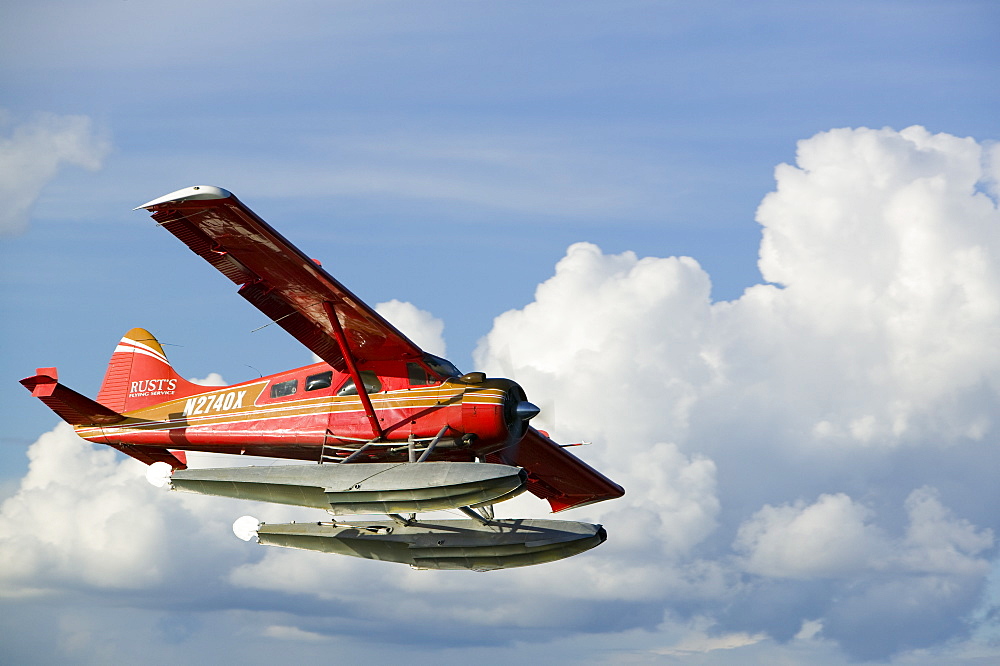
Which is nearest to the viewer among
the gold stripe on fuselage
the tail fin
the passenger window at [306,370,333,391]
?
the gold stripe on fuselage

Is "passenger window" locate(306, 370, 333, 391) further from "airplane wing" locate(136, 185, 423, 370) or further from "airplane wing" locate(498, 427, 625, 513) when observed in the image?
"airplane wing" locate(498, 427, 625, 513)

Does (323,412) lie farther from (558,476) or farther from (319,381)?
(558,476)

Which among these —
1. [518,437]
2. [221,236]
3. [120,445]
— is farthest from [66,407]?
[518,437]

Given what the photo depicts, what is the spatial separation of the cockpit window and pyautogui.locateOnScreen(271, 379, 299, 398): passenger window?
2.87 meters

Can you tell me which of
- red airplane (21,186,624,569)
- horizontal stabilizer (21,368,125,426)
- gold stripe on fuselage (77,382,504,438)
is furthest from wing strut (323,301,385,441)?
horizontal stabilizer (21,368,125,426)

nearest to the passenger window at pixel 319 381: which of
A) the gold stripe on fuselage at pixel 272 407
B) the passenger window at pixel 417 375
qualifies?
the gold stripe on fuselage at pixel 272 407

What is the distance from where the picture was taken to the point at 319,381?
73.8 feet

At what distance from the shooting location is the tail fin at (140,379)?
82.8 ft

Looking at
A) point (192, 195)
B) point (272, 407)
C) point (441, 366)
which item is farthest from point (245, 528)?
point (192, 195)

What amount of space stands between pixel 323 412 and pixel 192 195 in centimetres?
577

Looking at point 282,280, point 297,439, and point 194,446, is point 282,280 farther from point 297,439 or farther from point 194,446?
point 194,446

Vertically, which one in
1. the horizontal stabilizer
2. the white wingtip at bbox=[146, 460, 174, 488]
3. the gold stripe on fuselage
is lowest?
the white wingtip at bbox=[146, 460, 174, 488]

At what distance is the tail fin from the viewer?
994 inches

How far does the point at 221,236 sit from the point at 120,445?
7.70m
